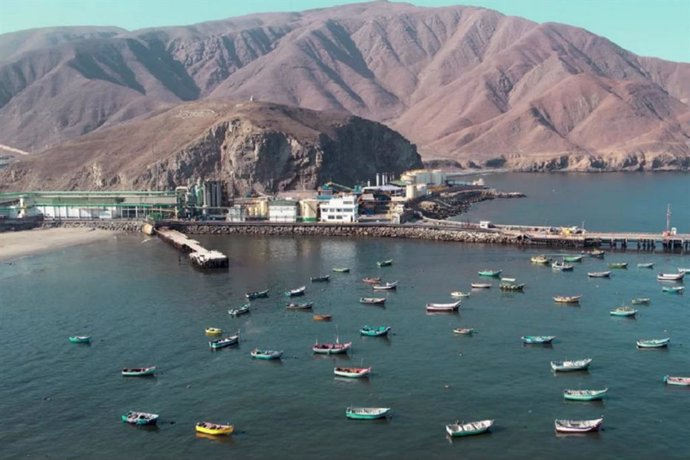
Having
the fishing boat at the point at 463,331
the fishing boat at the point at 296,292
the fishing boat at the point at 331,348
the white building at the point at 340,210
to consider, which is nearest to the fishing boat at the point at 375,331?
the fishing boat at the point at 331,348

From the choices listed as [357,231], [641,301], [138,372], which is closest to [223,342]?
[138,372]

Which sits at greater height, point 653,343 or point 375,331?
point 375,331

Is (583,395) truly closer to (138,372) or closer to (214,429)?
(214,429)

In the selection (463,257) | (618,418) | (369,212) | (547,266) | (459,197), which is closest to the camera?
(618,418)

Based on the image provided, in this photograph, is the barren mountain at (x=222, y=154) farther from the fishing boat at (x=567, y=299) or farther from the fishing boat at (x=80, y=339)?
the fishing boat at (x=80, y=339)

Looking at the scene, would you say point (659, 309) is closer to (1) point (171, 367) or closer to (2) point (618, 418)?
(2) point (618, 418)

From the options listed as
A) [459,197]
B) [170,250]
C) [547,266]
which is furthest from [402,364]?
[459,197]
